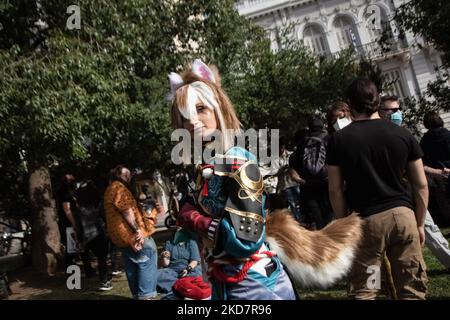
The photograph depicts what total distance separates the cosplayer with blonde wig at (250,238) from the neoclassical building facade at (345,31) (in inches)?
1008

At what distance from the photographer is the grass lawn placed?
4.30 metres

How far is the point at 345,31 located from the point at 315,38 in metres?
1.95

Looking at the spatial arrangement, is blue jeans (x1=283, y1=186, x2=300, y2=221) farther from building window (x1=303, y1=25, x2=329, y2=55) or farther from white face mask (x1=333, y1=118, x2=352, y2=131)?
building window (x1=303, y1=25, x2=329, y2=55)

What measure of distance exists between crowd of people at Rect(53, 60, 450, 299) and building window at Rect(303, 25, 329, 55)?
23947 millimetres

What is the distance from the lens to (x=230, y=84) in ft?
37.7

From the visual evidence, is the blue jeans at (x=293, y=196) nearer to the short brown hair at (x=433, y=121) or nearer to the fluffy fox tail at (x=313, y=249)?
the short brown hair at (x=433, y=121)

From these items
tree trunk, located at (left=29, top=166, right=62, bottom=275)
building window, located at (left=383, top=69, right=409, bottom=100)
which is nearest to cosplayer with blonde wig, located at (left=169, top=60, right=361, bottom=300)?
tree trunk, located at (left=29, top=166, right=62, bottom=275)

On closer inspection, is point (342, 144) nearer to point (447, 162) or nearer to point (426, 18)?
point (447, 162)

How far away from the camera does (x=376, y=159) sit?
271 centimetres

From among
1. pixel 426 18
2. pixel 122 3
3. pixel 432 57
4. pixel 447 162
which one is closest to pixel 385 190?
pixel 447 162

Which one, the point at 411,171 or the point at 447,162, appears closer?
the point at 411,171

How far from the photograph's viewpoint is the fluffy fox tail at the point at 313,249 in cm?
184

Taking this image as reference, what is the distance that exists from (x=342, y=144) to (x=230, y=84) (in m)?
8.95
